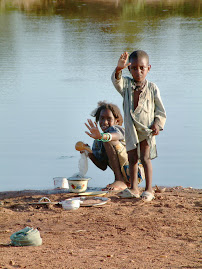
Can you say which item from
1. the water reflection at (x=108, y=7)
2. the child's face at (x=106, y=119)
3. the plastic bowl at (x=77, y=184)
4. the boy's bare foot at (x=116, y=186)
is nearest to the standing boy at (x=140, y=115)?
the boy's bare foot at (x=116, y=186)

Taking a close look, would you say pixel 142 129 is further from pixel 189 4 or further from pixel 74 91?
pixel 189 4

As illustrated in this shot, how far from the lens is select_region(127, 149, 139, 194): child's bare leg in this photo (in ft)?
18.0

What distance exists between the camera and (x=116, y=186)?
229 inches

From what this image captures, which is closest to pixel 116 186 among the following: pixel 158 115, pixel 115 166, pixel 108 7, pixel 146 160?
pixel 115 166

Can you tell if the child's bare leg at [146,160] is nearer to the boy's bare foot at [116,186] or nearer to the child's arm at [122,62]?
the boy's bare foot at [116,186]

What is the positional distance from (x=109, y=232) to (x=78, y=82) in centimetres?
698

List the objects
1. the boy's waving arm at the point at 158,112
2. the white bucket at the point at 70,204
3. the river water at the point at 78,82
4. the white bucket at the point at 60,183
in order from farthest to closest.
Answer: the river water at the point at 78,82, the white bucket at the point at 60,183, the boy's waving arm at the point at 158,112, the white bucket at the point at 70,204

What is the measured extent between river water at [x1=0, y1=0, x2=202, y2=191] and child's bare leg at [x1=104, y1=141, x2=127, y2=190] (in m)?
0.41

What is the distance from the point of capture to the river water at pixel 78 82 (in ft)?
22.5

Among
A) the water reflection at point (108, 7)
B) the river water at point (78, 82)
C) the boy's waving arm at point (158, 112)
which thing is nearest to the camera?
the boy's waving arm at point (158, 112)

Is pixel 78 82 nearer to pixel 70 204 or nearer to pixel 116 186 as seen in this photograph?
pixel 116 186

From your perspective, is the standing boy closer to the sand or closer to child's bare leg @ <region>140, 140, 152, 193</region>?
child's bare leg @ <region>140, 140, 152, 193</region>

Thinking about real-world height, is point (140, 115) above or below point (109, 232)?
above

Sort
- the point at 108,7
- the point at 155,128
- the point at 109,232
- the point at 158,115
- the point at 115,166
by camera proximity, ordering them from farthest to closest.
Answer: the point at 108,7
the point at 115,166
the point at 158,115
the point at 155,128
the point at 109,232
